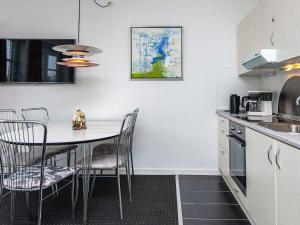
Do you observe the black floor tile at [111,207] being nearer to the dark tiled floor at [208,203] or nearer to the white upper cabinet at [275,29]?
the dark tiled floor at [208,203]

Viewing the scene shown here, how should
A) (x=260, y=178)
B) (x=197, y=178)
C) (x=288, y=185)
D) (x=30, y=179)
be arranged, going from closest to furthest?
1. (x=288, y=185)
2. (x=260, y=178)
3. (x=30, y=179)
4. (x=197, y=178)

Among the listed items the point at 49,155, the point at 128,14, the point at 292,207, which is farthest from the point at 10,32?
the point at 292,207

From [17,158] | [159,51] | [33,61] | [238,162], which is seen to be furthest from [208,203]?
[33,61]

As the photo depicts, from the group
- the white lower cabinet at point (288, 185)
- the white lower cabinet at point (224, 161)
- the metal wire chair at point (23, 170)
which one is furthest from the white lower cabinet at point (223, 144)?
the metal wire chair at point (23, 170)

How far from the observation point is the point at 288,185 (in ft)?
4.57

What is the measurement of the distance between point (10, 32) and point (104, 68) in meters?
1.38

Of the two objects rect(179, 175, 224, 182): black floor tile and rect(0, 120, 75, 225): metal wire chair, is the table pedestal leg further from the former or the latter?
rect(179, 175, 224, 182): black floor tile

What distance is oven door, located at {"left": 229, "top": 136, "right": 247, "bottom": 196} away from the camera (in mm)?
2229

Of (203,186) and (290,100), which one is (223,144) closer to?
(203,186)

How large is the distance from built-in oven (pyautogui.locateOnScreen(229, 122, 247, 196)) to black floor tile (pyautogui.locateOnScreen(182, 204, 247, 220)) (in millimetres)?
232

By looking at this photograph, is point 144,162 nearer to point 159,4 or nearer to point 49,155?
point 49,155

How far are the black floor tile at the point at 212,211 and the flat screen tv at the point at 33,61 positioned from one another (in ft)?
7.22

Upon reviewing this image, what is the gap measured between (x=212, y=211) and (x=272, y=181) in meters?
0.94

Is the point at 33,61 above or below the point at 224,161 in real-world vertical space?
above
